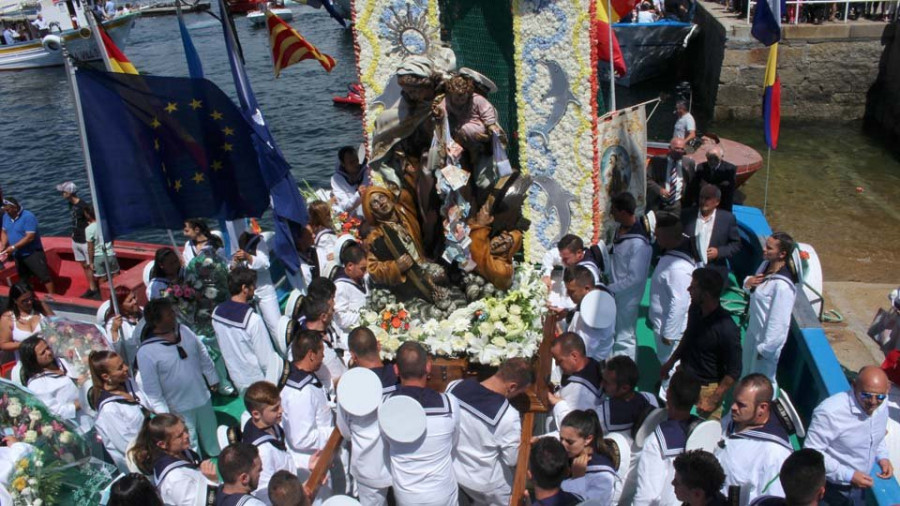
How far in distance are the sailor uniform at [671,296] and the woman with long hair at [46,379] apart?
15.7 feet

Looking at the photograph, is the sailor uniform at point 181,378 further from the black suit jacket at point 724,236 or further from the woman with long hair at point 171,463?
the black suit jacket at point 724,236

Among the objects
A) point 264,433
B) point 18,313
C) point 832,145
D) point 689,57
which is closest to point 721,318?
point 264,433

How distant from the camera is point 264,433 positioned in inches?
184

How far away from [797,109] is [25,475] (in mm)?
20382

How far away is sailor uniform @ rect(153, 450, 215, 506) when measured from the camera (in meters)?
4.27

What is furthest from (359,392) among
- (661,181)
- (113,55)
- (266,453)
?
(661,181)

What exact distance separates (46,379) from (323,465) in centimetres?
242

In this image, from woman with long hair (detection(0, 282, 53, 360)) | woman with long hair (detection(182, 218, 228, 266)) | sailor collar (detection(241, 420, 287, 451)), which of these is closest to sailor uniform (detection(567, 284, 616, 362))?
sailor collar (detection(241, 420, 287, 451))

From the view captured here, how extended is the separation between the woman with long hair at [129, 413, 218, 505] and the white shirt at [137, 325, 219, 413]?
41.5 inches

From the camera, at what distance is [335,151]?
21875 mm

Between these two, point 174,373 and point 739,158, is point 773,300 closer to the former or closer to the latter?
point 174,373

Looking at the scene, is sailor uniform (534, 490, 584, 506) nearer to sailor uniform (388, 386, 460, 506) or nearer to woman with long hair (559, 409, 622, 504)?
woman with long hair (559, 409, 622, 504)

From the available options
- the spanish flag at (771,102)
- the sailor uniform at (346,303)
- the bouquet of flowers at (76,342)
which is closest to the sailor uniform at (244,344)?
the sailor uniform at (346,303)

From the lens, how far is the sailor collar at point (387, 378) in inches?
190
